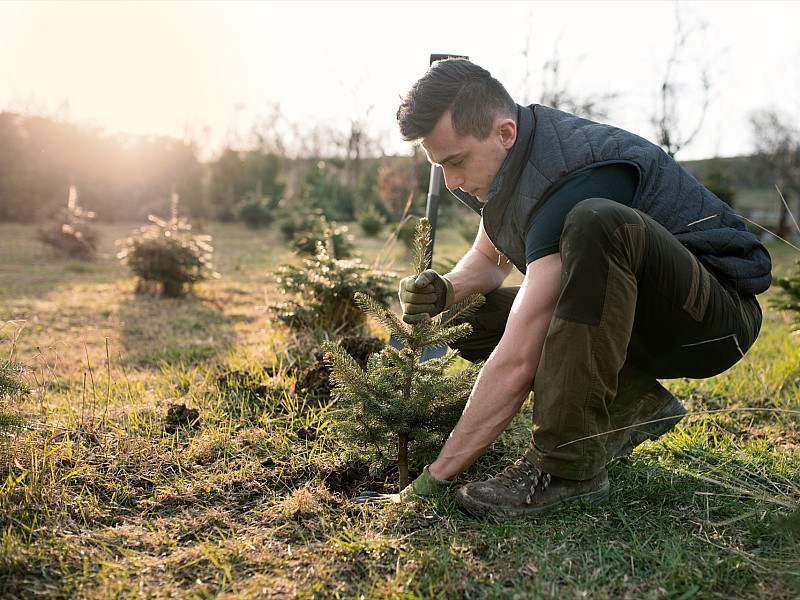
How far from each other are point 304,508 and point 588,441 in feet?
3.05

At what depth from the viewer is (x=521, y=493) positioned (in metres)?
1.96

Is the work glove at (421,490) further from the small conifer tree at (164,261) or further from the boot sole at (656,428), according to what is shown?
the small conifer tree at (164,261)

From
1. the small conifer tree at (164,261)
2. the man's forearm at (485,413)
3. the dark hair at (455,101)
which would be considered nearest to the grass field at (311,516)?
the man's forearm at (485,413)

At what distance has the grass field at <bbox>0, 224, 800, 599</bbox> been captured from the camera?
1.62m

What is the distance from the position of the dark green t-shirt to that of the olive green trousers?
3.7 inches

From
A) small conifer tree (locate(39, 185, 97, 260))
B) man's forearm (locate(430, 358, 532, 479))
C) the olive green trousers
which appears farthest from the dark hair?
small conifer tree (locate(39, 185, 97, 260))

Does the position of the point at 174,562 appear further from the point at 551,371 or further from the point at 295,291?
the point at 295,291

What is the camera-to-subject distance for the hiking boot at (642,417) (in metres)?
2.37

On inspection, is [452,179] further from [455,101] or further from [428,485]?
[428,485]

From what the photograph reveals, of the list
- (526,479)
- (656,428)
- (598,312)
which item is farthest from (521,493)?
(656,428)

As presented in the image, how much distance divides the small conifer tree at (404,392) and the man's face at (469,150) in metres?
0.24

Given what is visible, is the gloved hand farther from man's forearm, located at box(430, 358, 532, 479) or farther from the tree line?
the tree line

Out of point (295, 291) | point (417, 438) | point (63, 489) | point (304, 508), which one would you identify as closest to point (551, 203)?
point (417, 438)

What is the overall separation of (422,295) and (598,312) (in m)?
0.71
